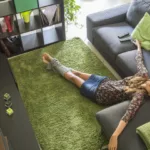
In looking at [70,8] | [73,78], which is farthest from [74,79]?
[70,8]

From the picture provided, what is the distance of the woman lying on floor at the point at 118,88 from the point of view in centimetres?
221

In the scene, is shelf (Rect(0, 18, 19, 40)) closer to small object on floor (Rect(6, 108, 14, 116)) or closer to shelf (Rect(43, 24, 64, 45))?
shelf (Rect(43, 24, 64, 45))

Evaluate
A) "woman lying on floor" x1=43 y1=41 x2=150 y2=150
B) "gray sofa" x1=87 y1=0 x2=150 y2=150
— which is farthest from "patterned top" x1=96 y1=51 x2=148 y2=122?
"gray sofa" x1=87 y1=0 x2=150 y2=150

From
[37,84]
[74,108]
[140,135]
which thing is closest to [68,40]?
[37,84]

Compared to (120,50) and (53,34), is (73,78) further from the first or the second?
(53,34)

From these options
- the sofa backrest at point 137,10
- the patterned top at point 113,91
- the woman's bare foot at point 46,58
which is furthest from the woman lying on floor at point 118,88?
the sofa backrest at point 137,10

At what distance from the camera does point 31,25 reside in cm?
317

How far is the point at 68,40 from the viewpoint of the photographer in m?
3.51

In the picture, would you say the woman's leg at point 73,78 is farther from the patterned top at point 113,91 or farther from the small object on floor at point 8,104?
the small object on floor at point 8,104

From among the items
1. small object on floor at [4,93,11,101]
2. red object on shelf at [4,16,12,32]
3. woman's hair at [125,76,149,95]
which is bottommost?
small object on floor at [4,93,11,101]

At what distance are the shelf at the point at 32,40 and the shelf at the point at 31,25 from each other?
0.18 meters

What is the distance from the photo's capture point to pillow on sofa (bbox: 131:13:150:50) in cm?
285

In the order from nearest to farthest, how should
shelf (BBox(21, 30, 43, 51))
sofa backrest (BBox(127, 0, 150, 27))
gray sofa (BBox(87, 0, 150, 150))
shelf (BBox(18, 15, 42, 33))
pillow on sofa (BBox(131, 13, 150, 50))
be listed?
gray sofa (BBox(87, 0, 150, 150)) < pillow on sofa (BBox(131, 13, 150, 50)) < sofa backrest (BBox(127, 0, 150, 27)) < shelf (BBox(18, 15, 42, 33)) < shelf (BBox(21, 30, 43, 51))

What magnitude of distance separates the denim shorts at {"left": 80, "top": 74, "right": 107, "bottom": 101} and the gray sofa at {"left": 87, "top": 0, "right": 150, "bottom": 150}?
1.15 ft
